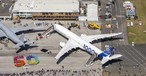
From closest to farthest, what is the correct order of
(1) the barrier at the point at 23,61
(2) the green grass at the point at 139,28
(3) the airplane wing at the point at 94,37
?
1. (1) the barrier at the point at 23,61
2. (3) the airplane wing at the point at 94,37
3. (2) the green grass at the point at 139,28

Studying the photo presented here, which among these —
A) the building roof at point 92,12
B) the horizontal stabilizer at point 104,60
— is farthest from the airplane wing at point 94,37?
the building roof at point 92,12

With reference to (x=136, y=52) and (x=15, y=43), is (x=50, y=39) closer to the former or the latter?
(x=15, y=43)

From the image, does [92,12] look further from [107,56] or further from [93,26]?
[107,56]

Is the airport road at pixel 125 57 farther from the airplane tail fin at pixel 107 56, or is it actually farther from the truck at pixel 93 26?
the airplane tail fin at pixel 107 56

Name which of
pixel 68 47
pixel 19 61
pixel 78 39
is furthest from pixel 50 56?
pixel 78 39

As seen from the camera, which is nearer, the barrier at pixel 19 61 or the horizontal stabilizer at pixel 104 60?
the horizontal stabilizer at pixel 104 60

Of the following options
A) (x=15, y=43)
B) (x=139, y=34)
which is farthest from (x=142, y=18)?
(x=15, y=43)

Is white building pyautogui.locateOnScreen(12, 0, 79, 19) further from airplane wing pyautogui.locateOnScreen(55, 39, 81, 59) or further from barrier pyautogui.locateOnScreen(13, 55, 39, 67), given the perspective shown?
barrier pyautogui.locateOnScreen(13, 55, 39, 67)

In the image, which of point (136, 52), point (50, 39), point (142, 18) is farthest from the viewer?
point (142, 18)
